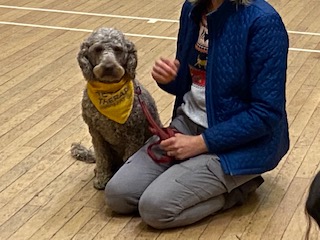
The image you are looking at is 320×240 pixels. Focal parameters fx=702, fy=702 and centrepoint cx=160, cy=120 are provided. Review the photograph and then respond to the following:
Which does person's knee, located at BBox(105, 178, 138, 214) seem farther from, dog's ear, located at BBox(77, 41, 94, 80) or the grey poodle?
dog's ear, located at BBox(77, 41, 94, 80)

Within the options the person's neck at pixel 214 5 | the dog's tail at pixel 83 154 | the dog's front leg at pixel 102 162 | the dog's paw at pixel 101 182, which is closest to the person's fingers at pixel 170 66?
the person's neck at pixel 214 5

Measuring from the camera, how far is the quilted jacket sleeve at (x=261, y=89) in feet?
7.02

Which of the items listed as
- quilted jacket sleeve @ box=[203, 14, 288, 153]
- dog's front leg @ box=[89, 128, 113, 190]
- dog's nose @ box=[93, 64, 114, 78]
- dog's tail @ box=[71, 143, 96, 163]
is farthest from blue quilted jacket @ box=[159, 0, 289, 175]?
dog's tail @ box=[71, 143, 96, 163]

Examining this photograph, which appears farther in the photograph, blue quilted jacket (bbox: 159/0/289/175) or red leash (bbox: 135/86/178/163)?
red leash (bbox: 135/86/178/163)

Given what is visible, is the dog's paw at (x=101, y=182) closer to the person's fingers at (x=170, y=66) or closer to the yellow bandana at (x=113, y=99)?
the yellow bandana at (x=113, y=99)

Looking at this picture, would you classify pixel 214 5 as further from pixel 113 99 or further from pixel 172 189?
pixel 172 189

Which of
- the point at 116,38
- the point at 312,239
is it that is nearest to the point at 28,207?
the point at 116,38

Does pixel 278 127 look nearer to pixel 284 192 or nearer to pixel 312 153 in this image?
pixel 284 192

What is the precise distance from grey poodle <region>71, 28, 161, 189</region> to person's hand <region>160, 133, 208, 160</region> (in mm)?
177

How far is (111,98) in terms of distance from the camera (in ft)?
7.67

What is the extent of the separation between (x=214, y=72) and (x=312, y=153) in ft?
2.30

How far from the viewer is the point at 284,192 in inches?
96.8

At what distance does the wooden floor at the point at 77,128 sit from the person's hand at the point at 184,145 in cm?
24

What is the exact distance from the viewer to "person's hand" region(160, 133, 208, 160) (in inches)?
88.4
